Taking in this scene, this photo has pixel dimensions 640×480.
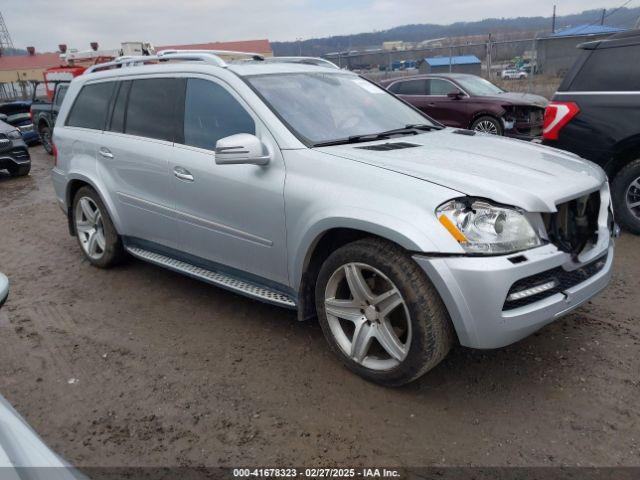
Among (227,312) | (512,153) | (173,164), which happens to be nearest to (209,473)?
(227,312)

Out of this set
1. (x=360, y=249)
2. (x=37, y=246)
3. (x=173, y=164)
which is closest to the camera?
(x=360, y=249)

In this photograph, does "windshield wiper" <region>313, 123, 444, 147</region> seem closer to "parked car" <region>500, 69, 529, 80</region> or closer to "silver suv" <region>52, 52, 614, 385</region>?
"silver suv" <region>52, 52, 614, 385</region>

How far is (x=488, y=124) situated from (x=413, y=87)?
2.12 meters

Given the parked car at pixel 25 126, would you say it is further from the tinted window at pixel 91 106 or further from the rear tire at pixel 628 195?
the rear tire at pixel 628 195

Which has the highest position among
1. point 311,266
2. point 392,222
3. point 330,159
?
point 330,159

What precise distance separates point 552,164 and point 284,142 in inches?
63.0

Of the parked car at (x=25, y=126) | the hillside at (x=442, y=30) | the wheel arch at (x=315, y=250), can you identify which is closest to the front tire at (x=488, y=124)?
the wheel arch at (x=315, y=250)

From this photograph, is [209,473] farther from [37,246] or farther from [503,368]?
[37,246]

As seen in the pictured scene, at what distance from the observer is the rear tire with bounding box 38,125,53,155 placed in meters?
14.3

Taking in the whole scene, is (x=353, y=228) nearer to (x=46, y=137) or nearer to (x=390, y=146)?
(x=390, y=146)

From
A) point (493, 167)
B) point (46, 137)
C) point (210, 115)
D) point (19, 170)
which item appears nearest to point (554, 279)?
point (493, 167)

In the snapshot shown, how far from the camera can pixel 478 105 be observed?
34.6 ft

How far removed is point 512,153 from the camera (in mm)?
3316

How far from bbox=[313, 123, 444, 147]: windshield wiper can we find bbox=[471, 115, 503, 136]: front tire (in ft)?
22.3
